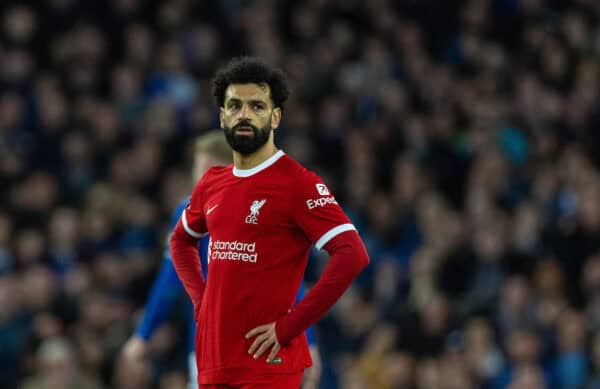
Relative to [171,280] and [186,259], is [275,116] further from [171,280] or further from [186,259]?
[171,280]

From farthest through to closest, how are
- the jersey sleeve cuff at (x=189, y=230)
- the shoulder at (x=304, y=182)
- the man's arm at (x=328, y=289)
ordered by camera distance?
the jersey sleeve cuff at (x=189, y=230) → the shoulder at (x=304, y=182) → the man's arm at (x=328, y=289)

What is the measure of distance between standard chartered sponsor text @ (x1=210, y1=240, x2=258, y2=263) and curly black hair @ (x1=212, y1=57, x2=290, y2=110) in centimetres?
60

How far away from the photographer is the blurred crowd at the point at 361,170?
35.0 feet

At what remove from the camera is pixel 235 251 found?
17.1ft

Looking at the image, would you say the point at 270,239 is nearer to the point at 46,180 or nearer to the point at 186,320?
the point at 186,320

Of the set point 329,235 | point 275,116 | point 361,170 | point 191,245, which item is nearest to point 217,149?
point 191,245

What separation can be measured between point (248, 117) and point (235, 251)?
56cm

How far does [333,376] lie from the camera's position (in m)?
10.8

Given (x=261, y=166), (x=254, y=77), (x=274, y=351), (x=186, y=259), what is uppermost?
(x=254, y=77)

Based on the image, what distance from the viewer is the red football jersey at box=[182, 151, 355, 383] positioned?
5152mm

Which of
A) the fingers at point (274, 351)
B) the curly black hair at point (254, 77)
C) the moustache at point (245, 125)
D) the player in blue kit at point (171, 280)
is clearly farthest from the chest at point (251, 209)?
the player in blue kit at point (171, 280)

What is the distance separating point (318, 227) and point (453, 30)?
422 inches

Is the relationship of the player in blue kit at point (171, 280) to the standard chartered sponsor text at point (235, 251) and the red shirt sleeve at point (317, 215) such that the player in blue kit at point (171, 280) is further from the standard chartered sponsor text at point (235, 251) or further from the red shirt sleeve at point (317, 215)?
the red shirt sleeve at point (317, 215)

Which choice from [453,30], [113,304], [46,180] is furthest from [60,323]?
[453,30]
